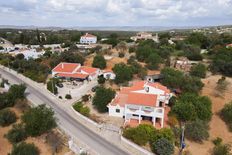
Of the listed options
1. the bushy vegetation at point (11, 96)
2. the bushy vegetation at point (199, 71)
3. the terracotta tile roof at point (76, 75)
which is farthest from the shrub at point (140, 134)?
the bushy vegetation at point (199, 71)

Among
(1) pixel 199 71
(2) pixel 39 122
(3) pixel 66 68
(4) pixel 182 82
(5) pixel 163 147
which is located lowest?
(5) pixel 163 147

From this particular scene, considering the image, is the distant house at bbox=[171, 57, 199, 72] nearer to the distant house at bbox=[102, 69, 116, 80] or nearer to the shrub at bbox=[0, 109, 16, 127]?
the distant house at bbox=[102, 69, 116, 80]

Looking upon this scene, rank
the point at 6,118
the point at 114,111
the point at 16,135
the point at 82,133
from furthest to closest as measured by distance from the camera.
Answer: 1. the point at 114,111
2. the point at 6,118
3. the point at 82,133
4. the point at 16,135

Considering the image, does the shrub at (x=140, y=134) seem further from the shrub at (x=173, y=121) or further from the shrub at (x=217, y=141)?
the shrub at (x=217, y=141)

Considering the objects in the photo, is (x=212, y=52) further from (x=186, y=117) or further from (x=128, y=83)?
(x=186, y=117)

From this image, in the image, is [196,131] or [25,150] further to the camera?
[196,131]

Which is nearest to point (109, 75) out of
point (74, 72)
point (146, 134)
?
point (74, 72)

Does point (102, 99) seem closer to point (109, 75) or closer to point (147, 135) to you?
point (147, 135)

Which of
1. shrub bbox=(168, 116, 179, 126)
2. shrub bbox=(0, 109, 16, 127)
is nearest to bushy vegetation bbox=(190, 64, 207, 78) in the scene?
shrub bbox=(168, 116, 179, 126)
